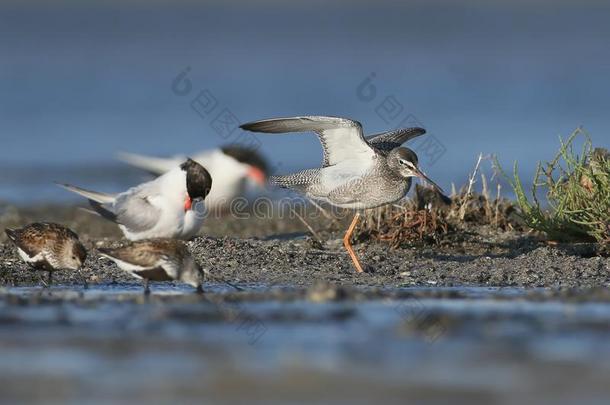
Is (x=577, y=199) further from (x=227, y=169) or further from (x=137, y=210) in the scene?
(x=227, y=169)

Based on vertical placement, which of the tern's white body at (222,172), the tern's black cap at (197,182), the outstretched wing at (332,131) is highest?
the outstretched wing at (332,131)

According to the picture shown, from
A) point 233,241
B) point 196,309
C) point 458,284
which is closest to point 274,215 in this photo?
point 233,241

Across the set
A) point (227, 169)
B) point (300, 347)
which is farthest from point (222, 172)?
point (300, 347)

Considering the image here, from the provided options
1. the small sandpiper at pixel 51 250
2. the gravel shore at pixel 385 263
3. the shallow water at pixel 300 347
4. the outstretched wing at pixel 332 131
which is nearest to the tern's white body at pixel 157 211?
the gravel shore at pixel 385 263

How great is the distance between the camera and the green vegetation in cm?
1123

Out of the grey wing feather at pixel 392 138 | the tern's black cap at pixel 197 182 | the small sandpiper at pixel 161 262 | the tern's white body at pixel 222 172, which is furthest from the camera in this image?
the tern's white body at pixel 222 172

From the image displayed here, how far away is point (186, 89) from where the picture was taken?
33.1 m

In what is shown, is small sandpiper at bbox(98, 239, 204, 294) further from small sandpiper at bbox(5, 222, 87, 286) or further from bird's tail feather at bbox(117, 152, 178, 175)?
bird's tail feather at bbox(117, 152, 178, 175)

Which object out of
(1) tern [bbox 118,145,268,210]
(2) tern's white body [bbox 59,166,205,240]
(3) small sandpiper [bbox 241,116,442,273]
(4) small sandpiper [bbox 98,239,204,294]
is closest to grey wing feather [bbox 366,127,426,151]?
(3) small sandpiper [bbox 241,116,442,273]

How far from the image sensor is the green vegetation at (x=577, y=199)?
11.2 meters

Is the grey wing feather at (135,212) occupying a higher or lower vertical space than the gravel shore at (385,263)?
higher

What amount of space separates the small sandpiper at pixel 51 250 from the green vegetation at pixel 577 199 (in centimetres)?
394

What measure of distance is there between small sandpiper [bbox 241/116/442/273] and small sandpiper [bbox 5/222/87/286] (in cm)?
231

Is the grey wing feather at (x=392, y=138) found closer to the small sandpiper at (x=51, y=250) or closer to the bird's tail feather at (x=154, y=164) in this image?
the small sandpiper at (x=51, y=250)
